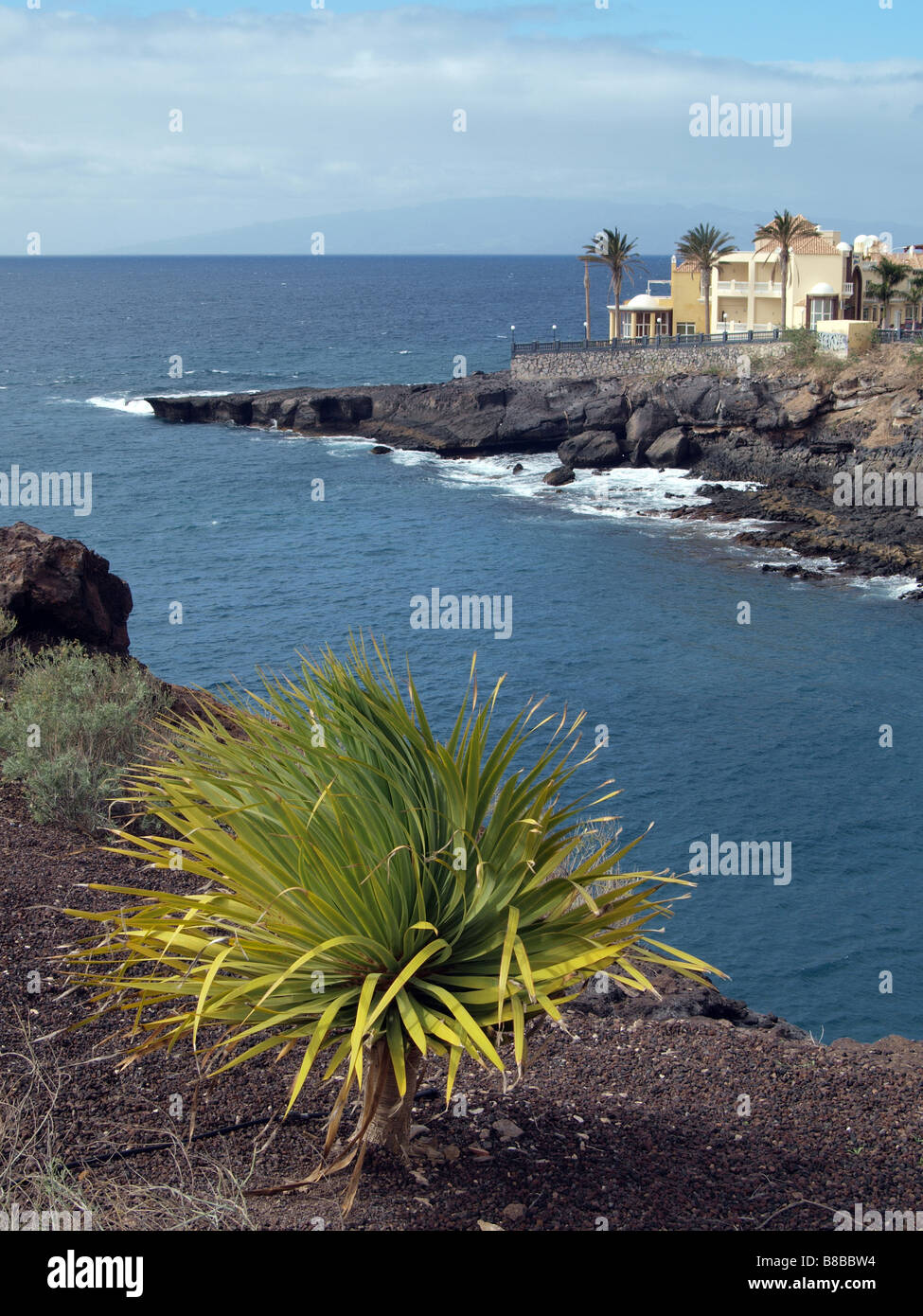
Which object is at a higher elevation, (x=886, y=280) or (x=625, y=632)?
(x=886, y=280)

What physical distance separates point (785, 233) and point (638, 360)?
10066 mm

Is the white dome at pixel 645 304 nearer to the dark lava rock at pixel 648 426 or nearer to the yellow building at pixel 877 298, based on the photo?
the yellow building at pixel 877 298

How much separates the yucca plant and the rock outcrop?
10.2 m

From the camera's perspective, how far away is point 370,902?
5043 mm

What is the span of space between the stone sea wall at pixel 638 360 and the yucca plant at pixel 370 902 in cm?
5587

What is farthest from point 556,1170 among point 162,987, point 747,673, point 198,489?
point 198,489

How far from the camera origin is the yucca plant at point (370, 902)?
190 inches

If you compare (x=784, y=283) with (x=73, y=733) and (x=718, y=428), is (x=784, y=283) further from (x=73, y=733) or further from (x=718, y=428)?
(x=73, y=733)

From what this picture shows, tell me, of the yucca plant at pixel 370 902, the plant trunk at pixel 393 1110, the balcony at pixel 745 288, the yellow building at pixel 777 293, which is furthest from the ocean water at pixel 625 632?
the balcony at pixel 745 288

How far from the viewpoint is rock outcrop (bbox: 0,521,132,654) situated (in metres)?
15.0

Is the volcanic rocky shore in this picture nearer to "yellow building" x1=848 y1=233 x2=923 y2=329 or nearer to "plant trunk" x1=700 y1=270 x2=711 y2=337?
"plant trunk" x1=700 y1=270 x2=711 y2=337

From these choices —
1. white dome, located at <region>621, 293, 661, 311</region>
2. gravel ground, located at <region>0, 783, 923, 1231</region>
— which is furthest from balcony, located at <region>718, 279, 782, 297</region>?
gravel ground, located at <region>0, 783, 923, 1231</region>

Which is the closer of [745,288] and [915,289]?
[915,289]

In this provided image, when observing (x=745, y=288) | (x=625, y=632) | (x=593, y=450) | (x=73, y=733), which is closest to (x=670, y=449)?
(x=593, y=450)
